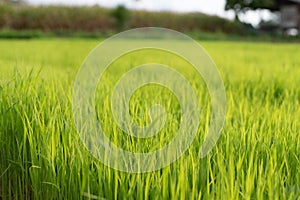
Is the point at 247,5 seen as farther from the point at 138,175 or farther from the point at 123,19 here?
the point at 138,175

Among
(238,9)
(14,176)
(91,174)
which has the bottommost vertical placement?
(14,176)

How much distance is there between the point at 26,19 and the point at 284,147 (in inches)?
595

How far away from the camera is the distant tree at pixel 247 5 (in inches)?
730

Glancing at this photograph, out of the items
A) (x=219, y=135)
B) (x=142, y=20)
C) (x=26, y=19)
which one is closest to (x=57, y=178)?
(x=219, y=135)

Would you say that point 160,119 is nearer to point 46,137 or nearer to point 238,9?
point 46,137

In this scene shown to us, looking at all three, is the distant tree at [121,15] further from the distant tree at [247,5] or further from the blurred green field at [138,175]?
the blurred green field at [138,175]

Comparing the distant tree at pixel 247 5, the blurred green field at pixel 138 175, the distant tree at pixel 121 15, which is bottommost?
the blurred green field at pixel 138 175

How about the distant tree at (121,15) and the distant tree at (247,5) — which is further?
the distant tree at (247,5)

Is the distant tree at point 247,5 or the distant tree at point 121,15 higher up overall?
the distant tree at point 247,5

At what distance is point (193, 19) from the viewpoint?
18.4 meters

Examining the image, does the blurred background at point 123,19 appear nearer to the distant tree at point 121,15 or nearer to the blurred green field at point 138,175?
the distant tree at point 121,15

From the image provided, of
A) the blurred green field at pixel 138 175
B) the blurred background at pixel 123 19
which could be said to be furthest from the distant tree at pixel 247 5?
the blurred green field at pixel 138 175

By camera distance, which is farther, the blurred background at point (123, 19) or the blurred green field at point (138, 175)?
the blurred background at point (123, 19)

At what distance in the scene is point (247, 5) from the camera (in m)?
18.8
